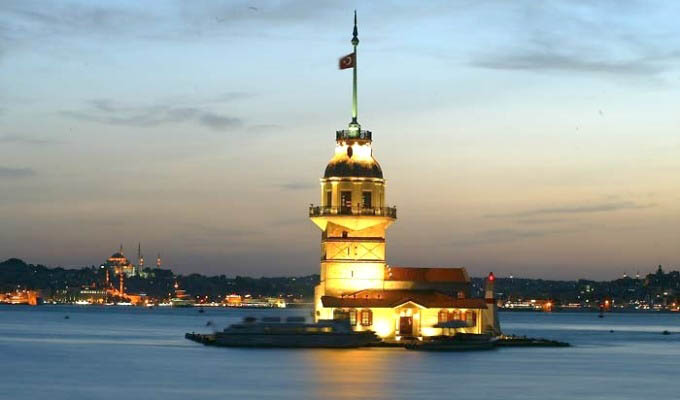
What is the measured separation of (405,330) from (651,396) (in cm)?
2406

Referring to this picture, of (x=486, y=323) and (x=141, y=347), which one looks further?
(x=141, y=347)

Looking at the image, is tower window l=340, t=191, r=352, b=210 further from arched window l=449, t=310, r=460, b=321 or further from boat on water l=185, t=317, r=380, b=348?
arched window l=449, t=310, r=460, b=321

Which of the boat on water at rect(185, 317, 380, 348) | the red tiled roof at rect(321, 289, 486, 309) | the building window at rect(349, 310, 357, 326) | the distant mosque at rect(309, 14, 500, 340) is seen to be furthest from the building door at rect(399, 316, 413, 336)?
the building window at rect(349, 310, 357, 326)

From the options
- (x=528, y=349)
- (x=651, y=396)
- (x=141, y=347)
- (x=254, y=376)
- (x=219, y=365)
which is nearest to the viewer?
(x=651, y=396)

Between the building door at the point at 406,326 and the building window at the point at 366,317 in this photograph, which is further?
the building door at the point at 406,326

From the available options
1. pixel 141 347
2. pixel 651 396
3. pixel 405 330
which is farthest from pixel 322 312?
pixel 651 396

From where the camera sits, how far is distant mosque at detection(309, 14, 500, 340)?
8500cm

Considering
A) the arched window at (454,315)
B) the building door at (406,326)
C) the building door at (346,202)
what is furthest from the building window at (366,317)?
the building door at (346,202)

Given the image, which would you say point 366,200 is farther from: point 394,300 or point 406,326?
point 406,326

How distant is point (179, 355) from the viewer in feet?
283

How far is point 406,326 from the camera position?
85.6 m

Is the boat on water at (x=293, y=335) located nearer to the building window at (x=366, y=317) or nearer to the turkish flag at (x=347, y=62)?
the building window at (x=366, y=317)

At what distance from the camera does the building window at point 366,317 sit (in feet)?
278

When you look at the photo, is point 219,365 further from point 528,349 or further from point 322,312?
point 528,349
